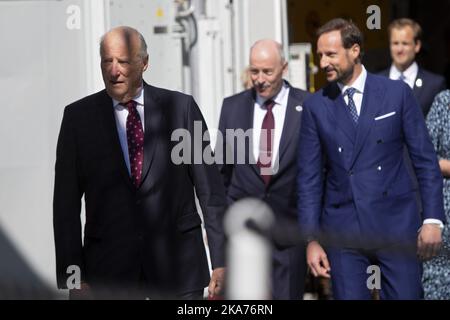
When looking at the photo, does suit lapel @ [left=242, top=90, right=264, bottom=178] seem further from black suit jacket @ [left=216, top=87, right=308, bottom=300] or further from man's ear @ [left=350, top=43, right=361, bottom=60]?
man's ear @ [left=350, top=43, right=361, bottom=60]

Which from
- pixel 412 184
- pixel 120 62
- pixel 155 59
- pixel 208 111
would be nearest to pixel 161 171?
pixel 120 62

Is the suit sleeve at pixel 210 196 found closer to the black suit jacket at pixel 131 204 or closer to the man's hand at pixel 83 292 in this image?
the black suit jacket at pixel 131 204

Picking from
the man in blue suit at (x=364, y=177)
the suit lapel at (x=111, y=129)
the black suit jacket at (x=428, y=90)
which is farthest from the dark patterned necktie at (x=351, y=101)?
the black suit jacket at (x=428, y=90)

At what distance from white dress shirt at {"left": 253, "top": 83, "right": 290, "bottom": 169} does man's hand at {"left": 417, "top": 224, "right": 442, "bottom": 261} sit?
4.23ft

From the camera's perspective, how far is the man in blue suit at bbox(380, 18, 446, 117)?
834cm

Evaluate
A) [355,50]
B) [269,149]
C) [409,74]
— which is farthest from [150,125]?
[409,74]

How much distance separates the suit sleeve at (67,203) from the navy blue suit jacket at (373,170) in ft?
3.83

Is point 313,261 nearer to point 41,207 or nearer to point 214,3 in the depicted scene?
point 41,207

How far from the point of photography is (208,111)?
9.02 metres

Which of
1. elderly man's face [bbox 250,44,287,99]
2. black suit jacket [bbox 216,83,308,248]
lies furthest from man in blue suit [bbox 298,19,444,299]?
elderly man's face [bbox 250,44,287,99]

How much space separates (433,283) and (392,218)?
140cm

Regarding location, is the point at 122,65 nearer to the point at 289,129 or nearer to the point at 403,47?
the point at 289,129

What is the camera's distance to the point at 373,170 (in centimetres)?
637

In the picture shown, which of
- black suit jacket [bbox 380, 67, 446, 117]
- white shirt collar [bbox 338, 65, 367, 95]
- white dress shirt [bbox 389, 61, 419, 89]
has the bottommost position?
black suit jacket [bbox 380, 67, 446, 117]
